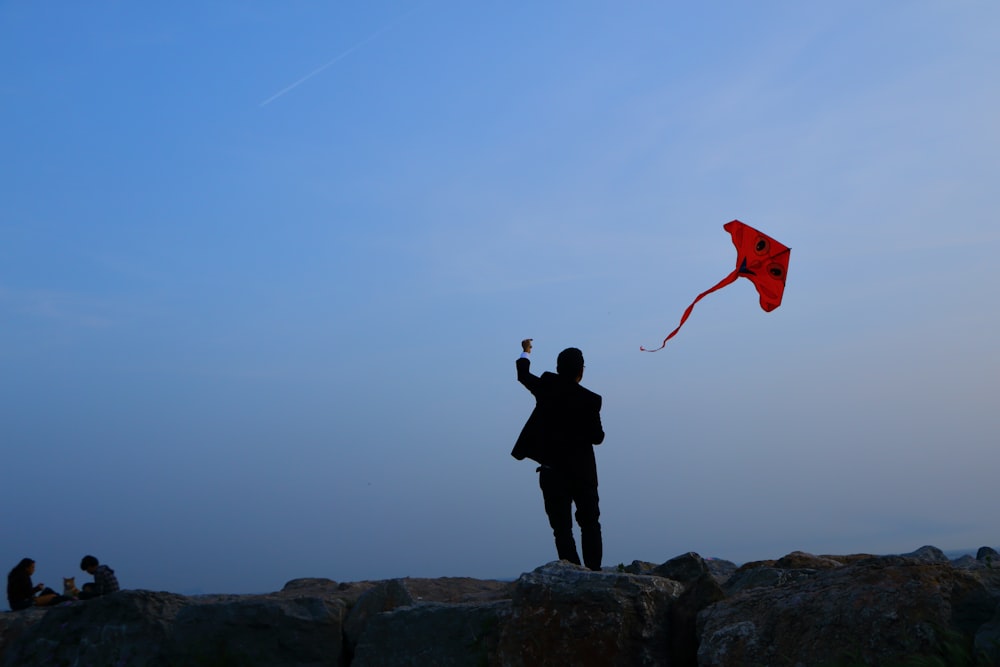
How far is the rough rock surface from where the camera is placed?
525 cm

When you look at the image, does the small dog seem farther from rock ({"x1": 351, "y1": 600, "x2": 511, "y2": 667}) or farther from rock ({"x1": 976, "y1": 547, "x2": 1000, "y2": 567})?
rock ({"x1": 976, "y1": 547, "x2": 1000, "y2": 567})

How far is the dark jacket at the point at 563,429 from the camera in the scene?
7898 millimetres

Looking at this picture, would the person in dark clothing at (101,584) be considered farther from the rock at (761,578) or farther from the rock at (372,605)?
the rock at (761,578)

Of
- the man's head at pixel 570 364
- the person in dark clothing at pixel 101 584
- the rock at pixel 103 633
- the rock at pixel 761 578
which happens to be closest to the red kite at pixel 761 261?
the man's head at pixel 570 364

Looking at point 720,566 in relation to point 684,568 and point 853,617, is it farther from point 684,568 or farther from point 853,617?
point 853,617

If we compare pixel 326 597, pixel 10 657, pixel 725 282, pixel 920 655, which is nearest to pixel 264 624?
pixel 326 597

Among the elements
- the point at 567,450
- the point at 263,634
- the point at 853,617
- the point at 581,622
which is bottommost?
the point at 853,617

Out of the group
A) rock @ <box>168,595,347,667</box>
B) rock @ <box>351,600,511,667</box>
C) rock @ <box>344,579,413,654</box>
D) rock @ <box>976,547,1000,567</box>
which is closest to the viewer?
rock @ <box>976,547,1000,567</box>

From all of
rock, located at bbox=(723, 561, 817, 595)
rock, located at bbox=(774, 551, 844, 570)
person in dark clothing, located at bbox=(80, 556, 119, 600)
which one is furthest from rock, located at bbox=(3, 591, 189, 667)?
rock, located at bbox=(774, 551, 844, 570)

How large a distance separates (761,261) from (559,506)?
11.9 feet

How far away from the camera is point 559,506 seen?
7.94 metres

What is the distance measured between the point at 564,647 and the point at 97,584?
646cm

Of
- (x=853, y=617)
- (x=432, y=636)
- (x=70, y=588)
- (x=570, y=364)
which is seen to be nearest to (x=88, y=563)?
(x=70, y=588)

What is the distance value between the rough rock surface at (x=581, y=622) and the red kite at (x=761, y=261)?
8.48ft
